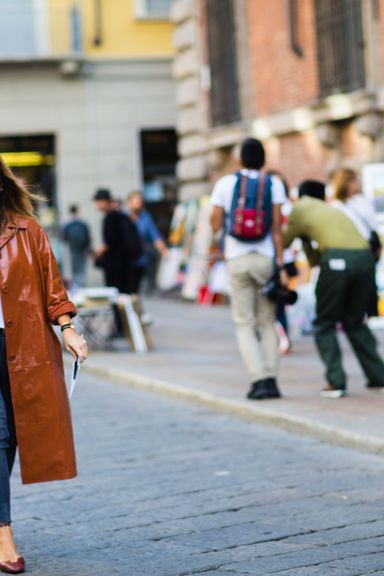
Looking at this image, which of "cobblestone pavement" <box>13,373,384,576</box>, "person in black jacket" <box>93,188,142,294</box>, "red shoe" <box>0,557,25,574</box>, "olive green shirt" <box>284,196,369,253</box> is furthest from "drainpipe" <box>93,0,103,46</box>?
"red shoe" <box>0,557,25,574</box>

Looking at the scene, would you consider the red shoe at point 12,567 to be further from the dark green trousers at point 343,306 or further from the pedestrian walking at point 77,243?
the pedestrian walking at point 77,243

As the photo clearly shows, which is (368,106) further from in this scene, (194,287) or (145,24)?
(145,24)

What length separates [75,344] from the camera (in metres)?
5.50

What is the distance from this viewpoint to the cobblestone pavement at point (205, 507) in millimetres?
5664

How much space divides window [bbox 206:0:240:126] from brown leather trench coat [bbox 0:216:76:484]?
1576cm

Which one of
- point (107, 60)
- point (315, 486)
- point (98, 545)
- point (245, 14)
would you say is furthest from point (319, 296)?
point (107, 60)

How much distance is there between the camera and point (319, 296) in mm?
10023

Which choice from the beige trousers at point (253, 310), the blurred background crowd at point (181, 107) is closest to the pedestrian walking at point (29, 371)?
the blurred background crowd at point (181, 107)

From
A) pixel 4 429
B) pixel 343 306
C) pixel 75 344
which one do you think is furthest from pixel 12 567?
pixel 343 306

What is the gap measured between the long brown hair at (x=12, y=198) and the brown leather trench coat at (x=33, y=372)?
0.14 m

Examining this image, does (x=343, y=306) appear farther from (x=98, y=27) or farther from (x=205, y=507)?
(x=98, y=27)

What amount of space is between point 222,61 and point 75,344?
1640 cm

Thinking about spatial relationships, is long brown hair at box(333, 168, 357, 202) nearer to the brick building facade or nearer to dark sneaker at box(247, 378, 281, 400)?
dark sneaker at box(247, 378, 281, 400)

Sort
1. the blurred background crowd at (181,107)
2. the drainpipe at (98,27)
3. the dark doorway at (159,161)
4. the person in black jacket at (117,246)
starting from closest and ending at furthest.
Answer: the person in black jacket at (117,246) < the blurred background crowd at (181,107) < the drainpipe at (98,27) < the dark doorway at (159,161)
